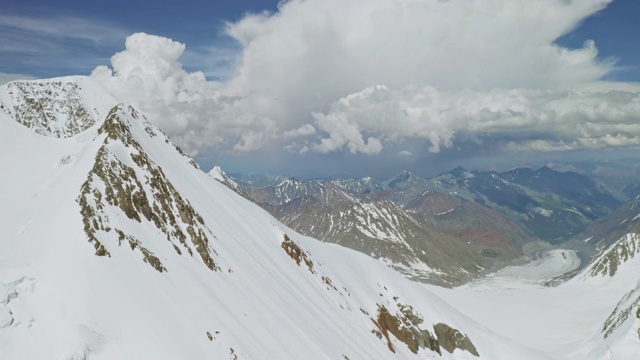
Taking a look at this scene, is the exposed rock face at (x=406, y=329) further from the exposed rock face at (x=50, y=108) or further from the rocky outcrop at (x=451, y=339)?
the exposed rock face at (x=50, y=108)

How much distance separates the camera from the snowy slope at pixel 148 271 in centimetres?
3191

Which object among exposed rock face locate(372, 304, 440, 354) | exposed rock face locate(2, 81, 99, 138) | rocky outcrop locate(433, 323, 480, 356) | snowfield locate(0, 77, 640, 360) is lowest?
rocky outcrop locate(433, 323, 480, 356)

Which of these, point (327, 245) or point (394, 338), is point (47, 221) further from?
point (327, 245)

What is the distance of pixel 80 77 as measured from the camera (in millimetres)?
187625

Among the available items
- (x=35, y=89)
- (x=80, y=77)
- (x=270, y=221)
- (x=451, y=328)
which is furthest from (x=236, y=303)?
(x=80, y=77)

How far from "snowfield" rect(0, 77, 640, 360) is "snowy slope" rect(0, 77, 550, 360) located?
174 millimetres

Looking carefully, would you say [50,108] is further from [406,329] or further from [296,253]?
[406,329]

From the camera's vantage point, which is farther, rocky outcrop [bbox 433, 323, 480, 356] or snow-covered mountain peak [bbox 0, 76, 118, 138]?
snow-covered mountain peak [bbox 0, 76, 118, 138]

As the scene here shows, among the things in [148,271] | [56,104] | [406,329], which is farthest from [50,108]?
[148,271]

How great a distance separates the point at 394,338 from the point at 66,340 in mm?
82613

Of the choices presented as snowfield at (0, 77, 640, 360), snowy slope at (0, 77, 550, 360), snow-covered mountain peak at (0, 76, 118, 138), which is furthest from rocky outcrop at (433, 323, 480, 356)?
snow-covered mountain peak at (0, 76, 118, 138)

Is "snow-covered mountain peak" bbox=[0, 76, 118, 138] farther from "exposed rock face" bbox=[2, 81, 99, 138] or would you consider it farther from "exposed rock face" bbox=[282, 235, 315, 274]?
"exposed rock face" bbox=[282, 235, 315, 274]

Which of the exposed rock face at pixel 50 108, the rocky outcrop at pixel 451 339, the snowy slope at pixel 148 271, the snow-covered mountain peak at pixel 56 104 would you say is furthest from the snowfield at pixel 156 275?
the snow-covered mountain peak at pixel 56 104

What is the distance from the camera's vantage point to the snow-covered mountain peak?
14888 cm
